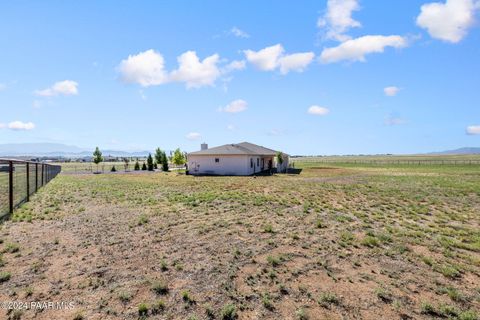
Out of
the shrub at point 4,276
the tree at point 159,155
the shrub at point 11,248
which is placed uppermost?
the tree at point 159,155

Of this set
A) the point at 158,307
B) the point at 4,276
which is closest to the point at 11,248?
the point at 4,276

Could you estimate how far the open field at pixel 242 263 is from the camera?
4125 mm

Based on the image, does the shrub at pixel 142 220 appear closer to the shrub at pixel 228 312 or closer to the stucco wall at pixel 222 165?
the shrub at pixel 228 312

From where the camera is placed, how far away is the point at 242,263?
5633 millimetres

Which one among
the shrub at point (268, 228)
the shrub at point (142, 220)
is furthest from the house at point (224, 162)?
the shrub at point (268, 228)

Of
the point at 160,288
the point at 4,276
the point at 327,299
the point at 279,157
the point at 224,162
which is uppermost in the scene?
the point at 279,157

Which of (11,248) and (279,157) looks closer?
(11,248)

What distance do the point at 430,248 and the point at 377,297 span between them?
10.8 ft

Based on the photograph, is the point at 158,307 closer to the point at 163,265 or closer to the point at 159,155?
the point at 163,265

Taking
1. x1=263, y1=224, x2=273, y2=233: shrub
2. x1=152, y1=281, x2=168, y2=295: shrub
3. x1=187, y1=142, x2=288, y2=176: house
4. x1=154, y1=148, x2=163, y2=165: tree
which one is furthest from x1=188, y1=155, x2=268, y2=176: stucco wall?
x1=152, y1=281, x2=168, y2=295: shrub

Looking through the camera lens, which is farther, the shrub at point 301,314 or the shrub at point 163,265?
the shrub at point 163,265

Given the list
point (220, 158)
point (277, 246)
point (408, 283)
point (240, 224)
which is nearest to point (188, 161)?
point (220, 158)

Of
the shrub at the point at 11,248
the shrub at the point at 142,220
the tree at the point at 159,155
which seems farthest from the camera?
the tree at the point at 159,155

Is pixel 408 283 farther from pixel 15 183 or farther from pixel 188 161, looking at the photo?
pixel 188 161
